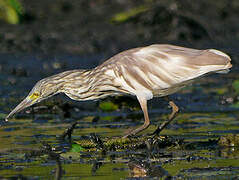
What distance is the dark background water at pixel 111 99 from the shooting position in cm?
641

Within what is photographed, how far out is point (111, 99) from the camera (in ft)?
31.6

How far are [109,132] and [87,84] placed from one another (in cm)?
67

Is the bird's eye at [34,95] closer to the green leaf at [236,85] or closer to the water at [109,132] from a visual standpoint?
the water at [109,132]

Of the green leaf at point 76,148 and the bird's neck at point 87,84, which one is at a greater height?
the bird's neck at point 87,84

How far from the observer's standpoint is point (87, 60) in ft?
41.5

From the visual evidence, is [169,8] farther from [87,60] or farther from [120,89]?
[120,89]

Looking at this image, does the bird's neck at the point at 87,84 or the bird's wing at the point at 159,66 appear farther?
the bird's neck at the point at 87,84

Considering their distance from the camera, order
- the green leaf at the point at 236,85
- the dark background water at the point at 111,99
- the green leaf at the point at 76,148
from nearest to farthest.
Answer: the dark background water at the point at 111,99 → the green leaf at the point at 76,148 → the green leaf at the point at 236,85

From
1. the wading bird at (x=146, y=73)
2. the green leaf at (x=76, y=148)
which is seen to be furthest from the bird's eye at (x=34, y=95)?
the green leaf at (x=76, y=148)

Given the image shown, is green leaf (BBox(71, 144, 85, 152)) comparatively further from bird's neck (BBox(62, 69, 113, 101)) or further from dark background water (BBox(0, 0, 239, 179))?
bird's neck (BBox(62, 69, 113, 101))

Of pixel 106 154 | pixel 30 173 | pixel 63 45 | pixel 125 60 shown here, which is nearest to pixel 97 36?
pixel 63 45

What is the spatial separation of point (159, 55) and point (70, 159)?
5.37 feet

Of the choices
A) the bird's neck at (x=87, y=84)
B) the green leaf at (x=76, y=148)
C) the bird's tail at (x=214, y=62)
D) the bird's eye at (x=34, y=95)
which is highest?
the bird's tail at (x=214, y=62)

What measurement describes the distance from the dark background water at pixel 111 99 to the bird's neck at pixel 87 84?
1.52 feet
